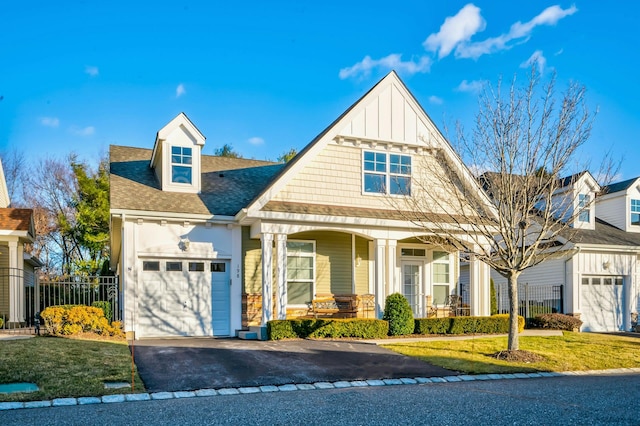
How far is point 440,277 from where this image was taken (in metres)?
20.4

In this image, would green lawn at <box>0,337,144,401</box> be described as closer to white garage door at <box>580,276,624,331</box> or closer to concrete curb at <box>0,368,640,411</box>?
concrete curb at <box>0,368,640,411</box>

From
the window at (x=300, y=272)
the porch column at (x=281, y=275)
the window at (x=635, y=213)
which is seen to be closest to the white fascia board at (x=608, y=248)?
the window at (x=635, y=213)

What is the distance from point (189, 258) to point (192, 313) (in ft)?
5.28

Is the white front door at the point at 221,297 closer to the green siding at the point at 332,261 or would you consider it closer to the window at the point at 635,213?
the green siding at the point at 332,261

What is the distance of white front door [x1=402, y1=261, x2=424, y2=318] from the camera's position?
20.0 metres

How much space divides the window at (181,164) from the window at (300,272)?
3.91 meters

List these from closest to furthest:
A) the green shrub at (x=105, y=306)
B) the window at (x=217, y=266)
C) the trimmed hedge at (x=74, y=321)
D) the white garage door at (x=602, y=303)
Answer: the trimmed hedge at (x=74, y=321), the green shrub at (x=105, y=306), the window at (x=217, y=266), the white garage door at (x=602, y=303)

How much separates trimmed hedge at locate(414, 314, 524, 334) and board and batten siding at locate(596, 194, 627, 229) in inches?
413

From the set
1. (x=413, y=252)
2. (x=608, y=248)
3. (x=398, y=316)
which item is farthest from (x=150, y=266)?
(x=608, y=248)

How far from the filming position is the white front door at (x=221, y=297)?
674 inches

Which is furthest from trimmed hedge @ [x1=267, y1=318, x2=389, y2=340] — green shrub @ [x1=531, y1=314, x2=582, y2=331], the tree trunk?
green shrub @ [x1=531, y1=314, x2=582, y2=331]

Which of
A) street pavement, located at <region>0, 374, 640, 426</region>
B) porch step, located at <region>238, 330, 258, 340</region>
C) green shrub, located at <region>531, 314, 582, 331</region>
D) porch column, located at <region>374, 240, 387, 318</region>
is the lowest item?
green shrub, located at <region>531, 314, 582, 331</region>

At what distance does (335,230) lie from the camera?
17297mm

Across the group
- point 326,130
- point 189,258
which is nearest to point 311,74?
point 326,130
